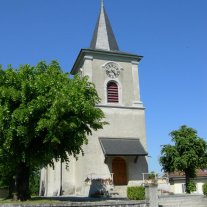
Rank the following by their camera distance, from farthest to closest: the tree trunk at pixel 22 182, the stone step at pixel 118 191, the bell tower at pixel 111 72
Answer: the bell tower at pixel 111 72, the stone step at pixel 118 191, the tree trunk at pixel 22 182

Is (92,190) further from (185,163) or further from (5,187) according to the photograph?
(5,187)

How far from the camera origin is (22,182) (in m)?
17.3

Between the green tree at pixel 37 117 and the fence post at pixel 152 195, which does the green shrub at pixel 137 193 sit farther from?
the green tree at pixel 37 117

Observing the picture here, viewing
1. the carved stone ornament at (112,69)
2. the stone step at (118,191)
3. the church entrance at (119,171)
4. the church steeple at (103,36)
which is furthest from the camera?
the church steeple at (103,36)

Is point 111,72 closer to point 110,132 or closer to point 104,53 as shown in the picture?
point 104,53

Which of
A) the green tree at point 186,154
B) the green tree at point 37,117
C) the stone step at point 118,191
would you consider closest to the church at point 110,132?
the stone step at point 118,191

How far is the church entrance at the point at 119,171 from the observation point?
85.3 feet

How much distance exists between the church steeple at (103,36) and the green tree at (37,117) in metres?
13.0

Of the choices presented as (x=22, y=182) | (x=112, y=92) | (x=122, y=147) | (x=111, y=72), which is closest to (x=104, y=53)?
(x=111, y=72)

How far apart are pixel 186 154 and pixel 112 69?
10.1m

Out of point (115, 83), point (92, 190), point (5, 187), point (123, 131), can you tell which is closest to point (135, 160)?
point (123, 131)

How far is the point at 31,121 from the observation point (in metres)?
16.3

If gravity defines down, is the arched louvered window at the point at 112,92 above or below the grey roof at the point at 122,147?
above

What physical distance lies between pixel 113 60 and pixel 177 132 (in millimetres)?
8837
